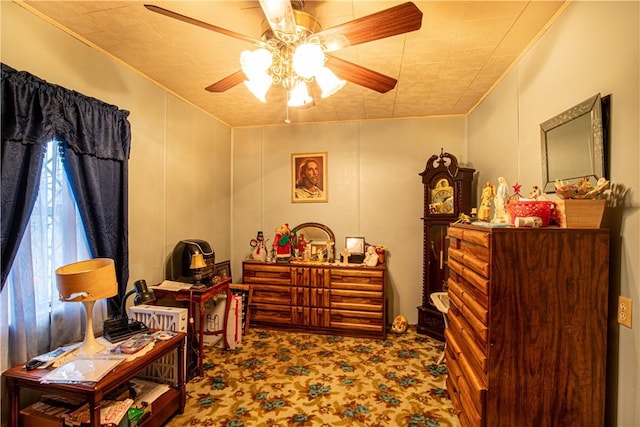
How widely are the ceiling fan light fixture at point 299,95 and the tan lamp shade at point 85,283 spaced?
4.90ft

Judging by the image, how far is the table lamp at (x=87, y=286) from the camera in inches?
63.4

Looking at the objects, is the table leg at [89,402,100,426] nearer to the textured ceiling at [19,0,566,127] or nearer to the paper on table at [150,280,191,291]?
the paper on table at [150,280,191,291]

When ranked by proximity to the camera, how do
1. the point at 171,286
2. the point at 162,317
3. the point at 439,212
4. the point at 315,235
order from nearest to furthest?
the point at 162,317 < the point at 171,286 < the point at 439,212 < the point at 315,235

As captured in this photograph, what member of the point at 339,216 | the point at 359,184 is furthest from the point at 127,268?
the point at 359,184

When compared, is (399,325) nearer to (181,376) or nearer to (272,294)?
(272,294)

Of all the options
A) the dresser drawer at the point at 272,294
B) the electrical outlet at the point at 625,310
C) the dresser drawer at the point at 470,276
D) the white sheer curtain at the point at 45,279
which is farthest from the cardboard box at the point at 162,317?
the electrical outlet at the point at 625,310

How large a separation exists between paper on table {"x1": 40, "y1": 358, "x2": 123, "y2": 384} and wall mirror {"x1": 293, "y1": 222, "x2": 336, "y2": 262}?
93.3 inches

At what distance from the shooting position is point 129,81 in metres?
2.39

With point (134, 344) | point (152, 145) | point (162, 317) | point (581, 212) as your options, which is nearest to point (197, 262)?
point (162, 317)

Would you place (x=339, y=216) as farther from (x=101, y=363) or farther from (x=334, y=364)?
(x=101, y=363)

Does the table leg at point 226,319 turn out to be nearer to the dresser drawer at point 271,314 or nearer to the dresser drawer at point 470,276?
the dresser drawer at point 271,314

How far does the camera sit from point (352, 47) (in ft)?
6.78

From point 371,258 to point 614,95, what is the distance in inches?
94.6

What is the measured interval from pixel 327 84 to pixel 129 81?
183cm
